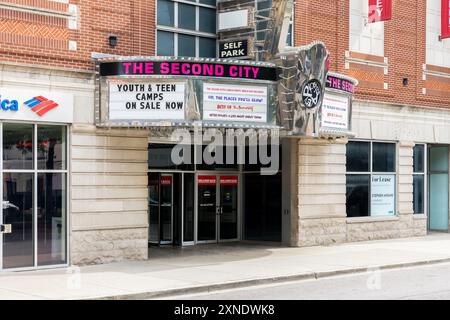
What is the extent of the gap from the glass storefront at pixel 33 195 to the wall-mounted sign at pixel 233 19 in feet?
17.8

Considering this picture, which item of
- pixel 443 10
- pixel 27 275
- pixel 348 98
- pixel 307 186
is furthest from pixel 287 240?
pixel 443 10

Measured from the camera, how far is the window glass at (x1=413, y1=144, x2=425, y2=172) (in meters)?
25.2

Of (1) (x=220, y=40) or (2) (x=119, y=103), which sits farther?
(1) (x=220, y=40)

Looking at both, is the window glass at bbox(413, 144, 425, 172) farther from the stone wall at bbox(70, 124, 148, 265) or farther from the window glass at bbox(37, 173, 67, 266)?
the window glass at bbox(37, 173, 67, 266)

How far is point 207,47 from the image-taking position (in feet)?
63.7

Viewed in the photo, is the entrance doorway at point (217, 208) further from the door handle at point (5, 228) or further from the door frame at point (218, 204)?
the door handle at point (5, 228)

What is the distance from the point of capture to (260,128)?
1666 cm

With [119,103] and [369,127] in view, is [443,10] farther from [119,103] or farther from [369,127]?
[119,103]

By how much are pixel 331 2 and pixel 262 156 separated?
512 cm

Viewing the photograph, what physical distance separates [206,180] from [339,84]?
5.24 metres

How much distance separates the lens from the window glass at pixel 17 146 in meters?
15.3

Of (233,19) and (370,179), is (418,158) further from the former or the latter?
(233,19)

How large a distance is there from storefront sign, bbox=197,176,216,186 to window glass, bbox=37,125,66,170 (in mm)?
6234

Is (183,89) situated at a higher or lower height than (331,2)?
lower
